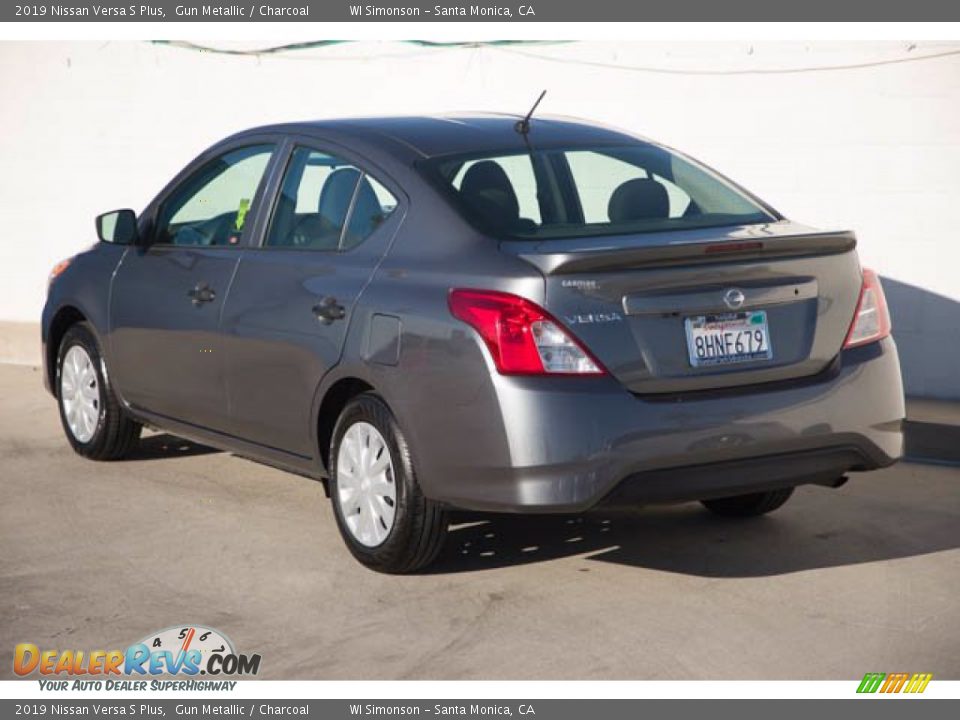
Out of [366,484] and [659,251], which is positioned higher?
[659,251]

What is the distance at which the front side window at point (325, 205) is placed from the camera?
21.1 ft

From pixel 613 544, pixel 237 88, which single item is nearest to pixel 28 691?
pixel 613 544

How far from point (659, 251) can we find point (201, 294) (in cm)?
243

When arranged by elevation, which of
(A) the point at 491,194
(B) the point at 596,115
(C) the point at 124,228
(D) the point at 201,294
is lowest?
(D) the point at 201,294

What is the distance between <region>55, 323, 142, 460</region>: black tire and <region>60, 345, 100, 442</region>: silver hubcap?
A: 2 centimetres

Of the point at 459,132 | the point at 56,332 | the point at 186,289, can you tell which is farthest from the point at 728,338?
the point at 56,332

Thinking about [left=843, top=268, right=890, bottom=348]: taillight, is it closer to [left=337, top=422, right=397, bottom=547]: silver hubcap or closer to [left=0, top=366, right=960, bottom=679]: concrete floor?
[left=0, top=366, right=960, bottom=679]: concrete floor

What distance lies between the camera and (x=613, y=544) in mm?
6707

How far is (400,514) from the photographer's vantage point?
6.02 metres

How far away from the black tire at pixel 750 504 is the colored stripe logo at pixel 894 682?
1945 mm

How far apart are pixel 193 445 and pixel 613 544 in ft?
10.2

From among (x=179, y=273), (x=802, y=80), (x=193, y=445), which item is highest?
(x=802, y=80)

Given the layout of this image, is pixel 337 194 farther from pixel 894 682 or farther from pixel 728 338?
pixel 894 682
